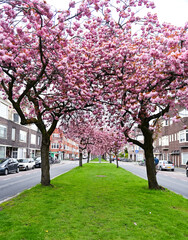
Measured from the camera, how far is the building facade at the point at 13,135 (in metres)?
36.7

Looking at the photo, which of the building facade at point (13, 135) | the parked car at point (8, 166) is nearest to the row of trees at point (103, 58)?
the parked car at point (8, 166)

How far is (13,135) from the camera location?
137 feet

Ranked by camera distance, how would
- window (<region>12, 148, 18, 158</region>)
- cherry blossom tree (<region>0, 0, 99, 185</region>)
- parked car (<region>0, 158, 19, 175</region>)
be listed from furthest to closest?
window (<region>12, 148, 18, 158</region>)
parked car (<region>0, 158, 19, 175</region>)
cherry blossom tree (<region>0, 0, 99, 185</region>)

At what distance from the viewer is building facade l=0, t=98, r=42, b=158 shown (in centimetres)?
3670

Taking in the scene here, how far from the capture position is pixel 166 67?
766cm

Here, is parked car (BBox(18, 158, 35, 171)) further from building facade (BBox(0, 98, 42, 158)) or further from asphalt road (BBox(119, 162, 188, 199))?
asphalt road (BBox(119, 162, 188, 199))

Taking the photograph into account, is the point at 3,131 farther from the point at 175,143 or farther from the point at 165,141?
the point at 165,141

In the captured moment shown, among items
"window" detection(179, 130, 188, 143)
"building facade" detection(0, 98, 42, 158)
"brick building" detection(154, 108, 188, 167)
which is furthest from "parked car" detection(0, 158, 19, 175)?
"window" detection(179, 130, 188, 143)

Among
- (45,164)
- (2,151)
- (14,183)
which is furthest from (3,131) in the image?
(45,164)

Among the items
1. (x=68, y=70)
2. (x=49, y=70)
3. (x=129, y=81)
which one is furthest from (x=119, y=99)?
(x=49, y=70)

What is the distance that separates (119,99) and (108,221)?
593 cm

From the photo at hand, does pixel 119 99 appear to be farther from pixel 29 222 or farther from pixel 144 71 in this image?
pixel 29 222

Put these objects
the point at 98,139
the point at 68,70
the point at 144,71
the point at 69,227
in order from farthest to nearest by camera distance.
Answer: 1. the point at 98,139
2. the point at 68,70
3. the point at 144,71
4. the point at 69,227

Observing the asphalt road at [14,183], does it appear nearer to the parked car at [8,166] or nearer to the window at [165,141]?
the parked car at [8,166]
